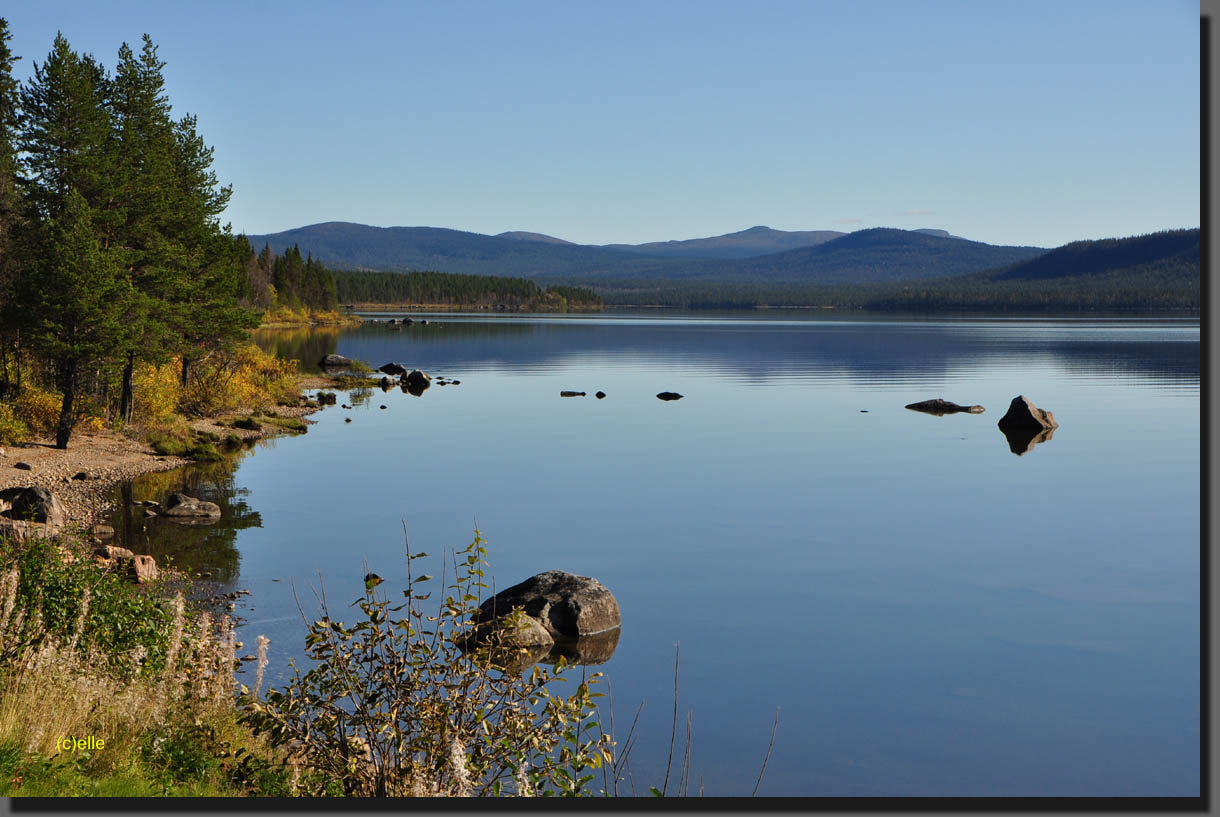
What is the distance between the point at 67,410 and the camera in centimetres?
3409

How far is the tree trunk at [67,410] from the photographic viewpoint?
1326 inches

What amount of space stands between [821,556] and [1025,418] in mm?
27042

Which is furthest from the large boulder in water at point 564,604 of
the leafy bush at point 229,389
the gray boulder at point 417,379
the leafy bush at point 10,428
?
the gray boulder at point 417,379

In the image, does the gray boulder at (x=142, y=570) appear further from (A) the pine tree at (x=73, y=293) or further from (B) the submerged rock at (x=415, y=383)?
(B) the submerged rock at (x=415, y=383)

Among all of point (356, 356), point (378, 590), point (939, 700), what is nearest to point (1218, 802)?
point (939, 700)

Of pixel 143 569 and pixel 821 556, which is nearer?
pixel 143 569

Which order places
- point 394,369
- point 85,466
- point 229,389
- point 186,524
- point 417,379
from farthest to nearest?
point 394,369 < point 417,379 < point 229,389 < point 85,466 < point 186,524

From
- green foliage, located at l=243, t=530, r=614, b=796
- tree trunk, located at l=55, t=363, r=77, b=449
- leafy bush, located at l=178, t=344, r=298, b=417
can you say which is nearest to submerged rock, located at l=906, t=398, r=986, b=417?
leafy bush, located at l=178, t=344, r=298, b=417

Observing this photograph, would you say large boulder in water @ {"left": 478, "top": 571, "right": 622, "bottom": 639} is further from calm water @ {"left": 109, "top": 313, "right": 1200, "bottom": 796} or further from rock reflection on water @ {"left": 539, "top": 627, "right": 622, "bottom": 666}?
calm water @ {"left": 109, "top": 313, "right": 1200, "bottom": 796}

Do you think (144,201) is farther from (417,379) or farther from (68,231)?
(417,379)

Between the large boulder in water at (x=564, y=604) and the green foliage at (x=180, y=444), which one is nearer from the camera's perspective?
the large boulder in water at (x=564, y=604)

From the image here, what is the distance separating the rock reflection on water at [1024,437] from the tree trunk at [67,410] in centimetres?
3407

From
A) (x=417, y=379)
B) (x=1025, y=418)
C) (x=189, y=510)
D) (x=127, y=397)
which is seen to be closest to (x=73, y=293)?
(x=189, y=510)

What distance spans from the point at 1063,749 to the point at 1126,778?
3.03ft
